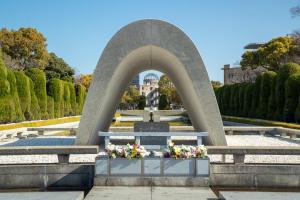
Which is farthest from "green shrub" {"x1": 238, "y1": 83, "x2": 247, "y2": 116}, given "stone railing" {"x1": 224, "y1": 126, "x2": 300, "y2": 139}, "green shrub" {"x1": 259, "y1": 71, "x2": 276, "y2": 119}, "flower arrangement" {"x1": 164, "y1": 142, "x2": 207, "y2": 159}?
"flower arrangement" {"x1": 164, "y1": 142, "x2": 207, "y2": 159}

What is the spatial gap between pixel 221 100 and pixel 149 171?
4029 centimetres

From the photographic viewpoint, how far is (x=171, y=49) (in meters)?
11.8

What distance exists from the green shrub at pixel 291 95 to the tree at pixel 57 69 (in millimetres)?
36689

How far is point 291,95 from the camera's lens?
87.7 ft

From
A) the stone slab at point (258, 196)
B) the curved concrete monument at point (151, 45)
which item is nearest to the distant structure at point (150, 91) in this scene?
the curved concrete monument at point (151, 45)

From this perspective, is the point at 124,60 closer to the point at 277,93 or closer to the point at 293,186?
the point at 293,186

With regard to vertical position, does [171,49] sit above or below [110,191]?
above

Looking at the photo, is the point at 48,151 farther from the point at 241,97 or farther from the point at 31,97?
the point at 241,97

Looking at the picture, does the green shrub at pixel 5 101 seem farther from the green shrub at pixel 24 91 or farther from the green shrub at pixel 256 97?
the green shrub at pixel 256 97

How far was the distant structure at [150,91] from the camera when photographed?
128 m

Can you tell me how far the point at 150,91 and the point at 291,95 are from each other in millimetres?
113418

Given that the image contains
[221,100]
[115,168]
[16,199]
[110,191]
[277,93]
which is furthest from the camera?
[221,100]

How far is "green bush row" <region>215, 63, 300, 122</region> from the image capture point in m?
26.7

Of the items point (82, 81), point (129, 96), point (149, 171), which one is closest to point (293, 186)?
point (149, 171)
